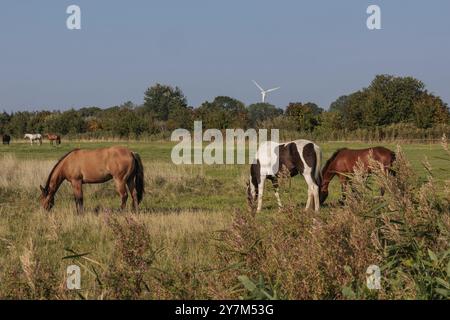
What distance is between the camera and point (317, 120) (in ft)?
218

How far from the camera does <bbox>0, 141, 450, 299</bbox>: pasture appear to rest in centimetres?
314

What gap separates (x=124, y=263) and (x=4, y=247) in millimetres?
5311

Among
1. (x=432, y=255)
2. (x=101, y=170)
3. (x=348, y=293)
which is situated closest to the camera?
(x=348, y=293)

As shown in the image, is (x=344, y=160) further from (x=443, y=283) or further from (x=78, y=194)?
(x=443, y=283)

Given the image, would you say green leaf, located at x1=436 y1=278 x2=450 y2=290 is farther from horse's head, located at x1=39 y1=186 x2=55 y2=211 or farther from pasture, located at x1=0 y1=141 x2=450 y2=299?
horse's head, located at x1=39 y1=186 x2=55 y2=211

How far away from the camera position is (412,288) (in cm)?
304

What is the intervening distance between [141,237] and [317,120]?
64190mm

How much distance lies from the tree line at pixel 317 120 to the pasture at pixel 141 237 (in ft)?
99.7

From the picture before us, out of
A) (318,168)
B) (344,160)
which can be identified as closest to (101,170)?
(318,168)

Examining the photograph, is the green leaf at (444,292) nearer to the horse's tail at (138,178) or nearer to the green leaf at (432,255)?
the green leaf at (432,255)

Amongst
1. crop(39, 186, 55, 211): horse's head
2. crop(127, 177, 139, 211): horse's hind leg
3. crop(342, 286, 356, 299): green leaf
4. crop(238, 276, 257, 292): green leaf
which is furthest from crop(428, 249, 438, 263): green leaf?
crop(39, 186, 55, 211): horse's head

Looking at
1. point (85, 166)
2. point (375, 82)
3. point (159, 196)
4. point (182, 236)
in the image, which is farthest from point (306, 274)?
point (375, 82)

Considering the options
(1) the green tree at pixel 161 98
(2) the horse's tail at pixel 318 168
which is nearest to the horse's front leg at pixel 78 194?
(2) the horse's tail at pixel 318 168

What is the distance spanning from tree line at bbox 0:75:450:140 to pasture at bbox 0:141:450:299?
30378 millimetres
